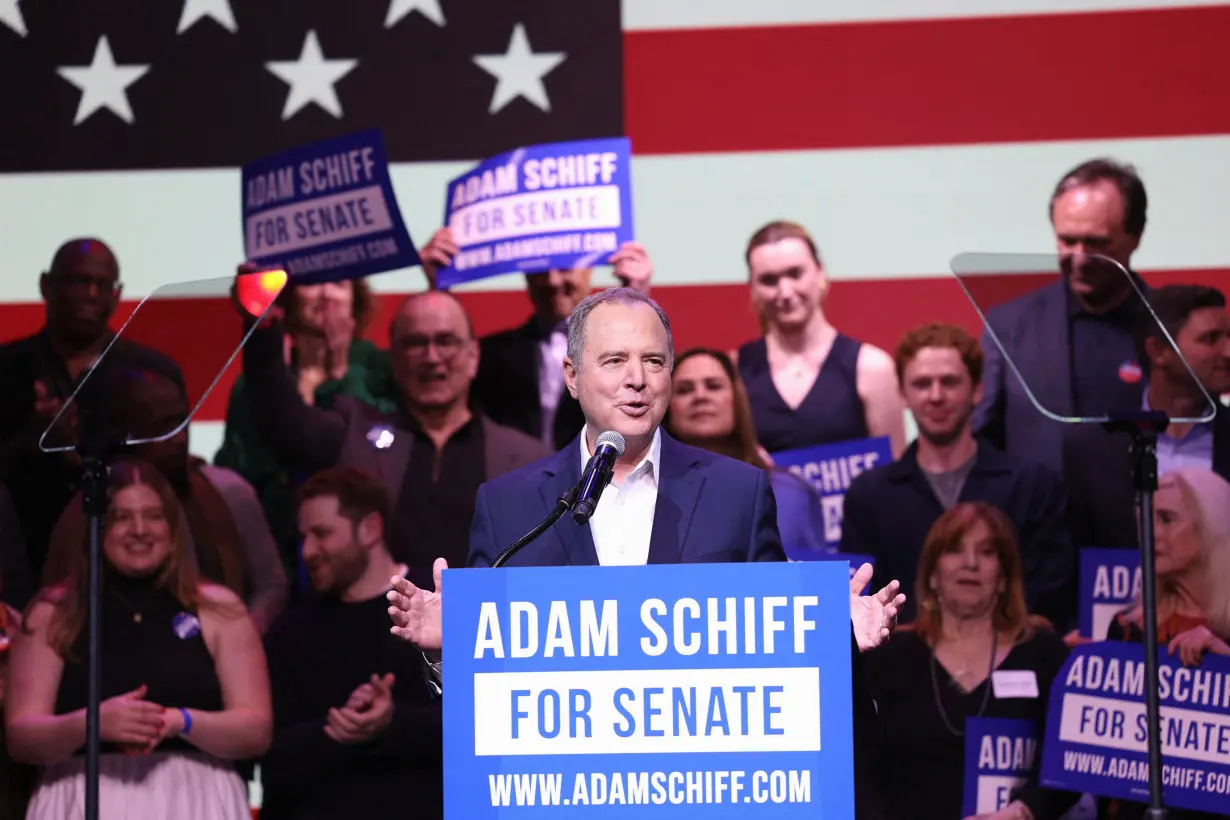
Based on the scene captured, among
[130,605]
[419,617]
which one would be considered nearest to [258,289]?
[130,605]

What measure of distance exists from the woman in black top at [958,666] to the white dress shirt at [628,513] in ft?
5.30

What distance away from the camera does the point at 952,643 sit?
12.5ft

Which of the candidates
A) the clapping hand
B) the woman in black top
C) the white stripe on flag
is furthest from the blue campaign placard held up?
the woman in black top

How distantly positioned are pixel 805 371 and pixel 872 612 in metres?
2.31

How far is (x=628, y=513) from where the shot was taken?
2312mm

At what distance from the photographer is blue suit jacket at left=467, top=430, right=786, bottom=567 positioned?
7.34 ft

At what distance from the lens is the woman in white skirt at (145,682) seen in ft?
11.9

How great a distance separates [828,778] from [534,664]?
1.21ft

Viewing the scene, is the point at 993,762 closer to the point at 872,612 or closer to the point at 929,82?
the point at 872,612

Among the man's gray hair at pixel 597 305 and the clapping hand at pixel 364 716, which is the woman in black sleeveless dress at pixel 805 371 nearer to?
the clapping hand at pixel 364 716

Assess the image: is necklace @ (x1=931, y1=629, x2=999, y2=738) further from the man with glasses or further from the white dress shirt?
the man with glasses

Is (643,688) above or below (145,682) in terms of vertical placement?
above

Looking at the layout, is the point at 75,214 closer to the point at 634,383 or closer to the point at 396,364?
the point at 396,364

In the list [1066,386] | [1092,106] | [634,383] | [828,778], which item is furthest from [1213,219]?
[828,778]
